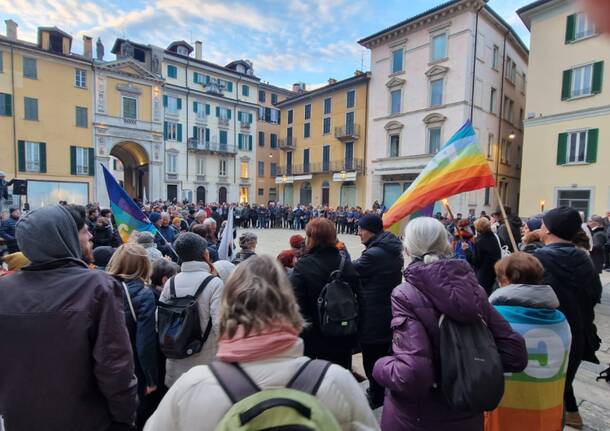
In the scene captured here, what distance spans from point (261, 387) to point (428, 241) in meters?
1.34

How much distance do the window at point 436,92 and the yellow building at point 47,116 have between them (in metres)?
26.0

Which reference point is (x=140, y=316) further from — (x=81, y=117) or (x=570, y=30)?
(x=81, y=117)

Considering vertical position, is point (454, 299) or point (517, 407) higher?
point (454, 299)

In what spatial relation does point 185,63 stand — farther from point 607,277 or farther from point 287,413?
point 287,413

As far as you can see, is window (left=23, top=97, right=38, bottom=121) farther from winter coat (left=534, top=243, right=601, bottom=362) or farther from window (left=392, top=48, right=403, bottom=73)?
winter coat (left=534, top=243, right=601, bottom=362)

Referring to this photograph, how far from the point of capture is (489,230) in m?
4.73

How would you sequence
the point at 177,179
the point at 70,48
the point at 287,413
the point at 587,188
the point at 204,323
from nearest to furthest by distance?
the point at 287,413, the point at 204,323, the point at 587,188, the point at 70,48, the point at 177,179

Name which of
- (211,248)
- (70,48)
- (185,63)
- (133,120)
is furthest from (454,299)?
(185,63)

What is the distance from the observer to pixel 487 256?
4707 mm

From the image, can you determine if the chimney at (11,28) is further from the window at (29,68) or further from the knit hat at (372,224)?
the knit hat at (372,224)

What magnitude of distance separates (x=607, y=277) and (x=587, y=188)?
30.4 feet

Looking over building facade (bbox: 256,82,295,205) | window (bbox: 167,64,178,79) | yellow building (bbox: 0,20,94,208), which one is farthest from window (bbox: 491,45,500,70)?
yellow building (bbox: 0,20,94,208)

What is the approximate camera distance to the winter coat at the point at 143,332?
255 cm

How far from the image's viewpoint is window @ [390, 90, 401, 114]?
26734 mm
